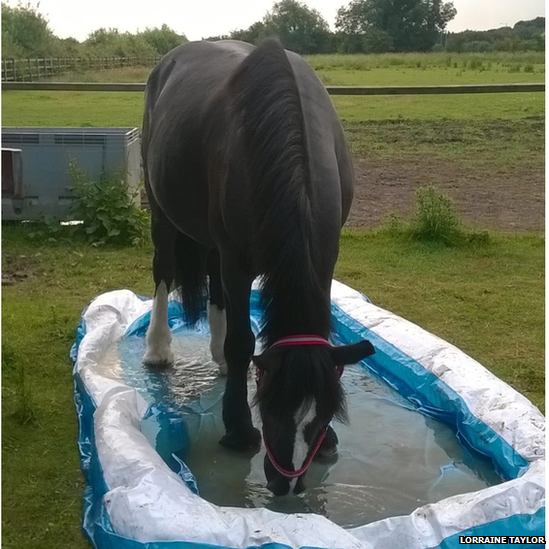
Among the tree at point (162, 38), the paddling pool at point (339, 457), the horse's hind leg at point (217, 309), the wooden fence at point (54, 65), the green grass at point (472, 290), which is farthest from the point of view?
the wooden fence at point (54, 65)

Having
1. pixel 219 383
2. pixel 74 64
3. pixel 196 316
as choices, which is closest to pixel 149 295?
pixel 196 316

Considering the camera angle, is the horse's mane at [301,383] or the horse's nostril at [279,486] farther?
the horse's nostril at [279,486]

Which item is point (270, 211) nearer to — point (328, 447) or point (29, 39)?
point (328, 447)

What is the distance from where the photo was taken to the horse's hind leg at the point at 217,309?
4.52m

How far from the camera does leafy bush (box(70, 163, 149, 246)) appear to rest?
23.4 feet

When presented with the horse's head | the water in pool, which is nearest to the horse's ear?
the horse's head

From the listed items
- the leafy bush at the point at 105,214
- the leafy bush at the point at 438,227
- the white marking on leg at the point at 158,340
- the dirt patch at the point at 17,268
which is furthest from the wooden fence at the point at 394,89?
the white marking on leg at the point at 158,340

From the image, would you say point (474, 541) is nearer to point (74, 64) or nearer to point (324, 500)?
point (324, 500)

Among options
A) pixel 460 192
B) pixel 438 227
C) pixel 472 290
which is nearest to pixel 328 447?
pixel 472 290

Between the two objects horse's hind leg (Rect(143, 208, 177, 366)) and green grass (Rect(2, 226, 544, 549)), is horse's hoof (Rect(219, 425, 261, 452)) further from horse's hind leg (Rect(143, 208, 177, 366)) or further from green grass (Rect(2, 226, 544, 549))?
horse's hind leg (Rect(143, 208, 177, 366))

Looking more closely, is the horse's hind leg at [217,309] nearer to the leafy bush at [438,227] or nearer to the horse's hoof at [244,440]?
the horse's hoof at [244,440]

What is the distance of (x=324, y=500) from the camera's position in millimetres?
3074

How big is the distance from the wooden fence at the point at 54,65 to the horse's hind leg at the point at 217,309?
13.7 metres

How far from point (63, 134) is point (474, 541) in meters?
6.32
